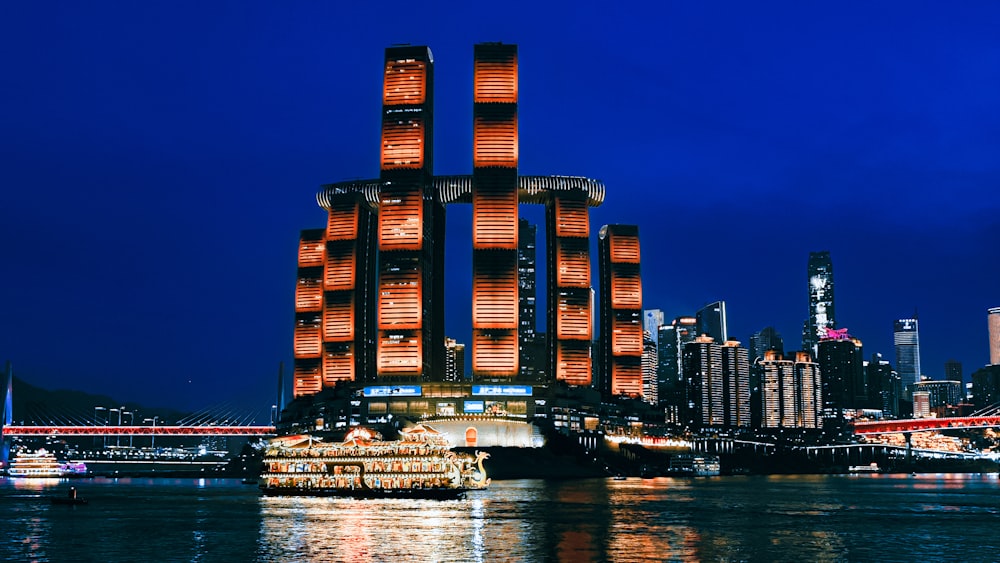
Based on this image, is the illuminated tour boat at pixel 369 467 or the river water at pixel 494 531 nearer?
the river water at pixel 494 531

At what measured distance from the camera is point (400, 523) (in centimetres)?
8800

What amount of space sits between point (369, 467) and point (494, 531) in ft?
156

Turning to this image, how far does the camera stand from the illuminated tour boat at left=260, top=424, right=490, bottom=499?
4862 inches

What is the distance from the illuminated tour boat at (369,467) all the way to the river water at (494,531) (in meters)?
3.40

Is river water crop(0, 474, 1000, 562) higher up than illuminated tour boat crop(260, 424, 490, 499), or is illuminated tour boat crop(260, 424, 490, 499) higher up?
illuminated tour boat crop(260, 424, 490, 499)

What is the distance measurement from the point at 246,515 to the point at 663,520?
3955cm

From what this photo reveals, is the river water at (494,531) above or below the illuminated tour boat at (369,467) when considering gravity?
below

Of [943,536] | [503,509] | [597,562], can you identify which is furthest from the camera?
[503,509]

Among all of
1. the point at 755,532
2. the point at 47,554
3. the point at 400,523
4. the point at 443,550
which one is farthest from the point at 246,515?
the point at 755,532

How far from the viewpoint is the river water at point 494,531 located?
225 ft

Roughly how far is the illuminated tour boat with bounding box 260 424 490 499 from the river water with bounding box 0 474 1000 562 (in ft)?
11.2

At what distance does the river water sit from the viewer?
68.6m

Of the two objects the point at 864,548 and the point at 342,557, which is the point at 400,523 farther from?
the point at 864,548

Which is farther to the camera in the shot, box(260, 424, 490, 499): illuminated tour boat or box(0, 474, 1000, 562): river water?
box(260, 424, 490, 499): illuminated tour boat
